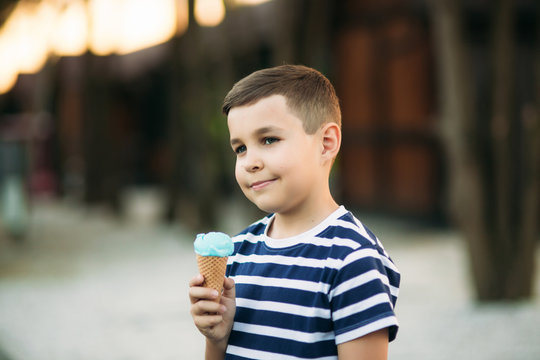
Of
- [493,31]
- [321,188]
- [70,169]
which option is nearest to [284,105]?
[321,188]

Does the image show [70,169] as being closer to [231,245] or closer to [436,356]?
[436,356]

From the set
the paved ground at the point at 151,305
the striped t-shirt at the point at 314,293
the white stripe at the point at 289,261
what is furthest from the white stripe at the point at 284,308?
the paved ground at the point at 151,305

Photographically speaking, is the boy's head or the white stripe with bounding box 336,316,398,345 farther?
the boy's head

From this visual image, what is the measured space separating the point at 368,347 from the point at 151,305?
4432mm

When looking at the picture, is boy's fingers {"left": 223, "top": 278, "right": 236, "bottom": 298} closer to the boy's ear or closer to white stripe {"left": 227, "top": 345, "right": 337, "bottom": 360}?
white stripe {"left": 227, "top": 345, "right": 337, "bottom": 360}

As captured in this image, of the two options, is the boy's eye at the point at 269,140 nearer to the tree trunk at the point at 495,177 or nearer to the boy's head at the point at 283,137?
the boy's head at the point at 283,137

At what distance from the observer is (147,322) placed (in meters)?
5.04

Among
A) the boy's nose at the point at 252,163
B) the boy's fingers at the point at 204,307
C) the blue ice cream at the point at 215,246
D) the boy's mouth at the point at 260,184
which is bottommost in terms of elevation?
the boy's fingers at the point at 204,307

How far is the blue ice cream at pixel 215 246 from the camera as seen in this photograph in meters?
1.59

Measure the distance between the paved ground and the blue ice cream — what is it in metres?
2.73

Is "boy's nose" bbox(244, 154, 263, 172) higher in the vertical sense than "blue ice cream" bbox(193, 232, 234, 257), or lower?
higher

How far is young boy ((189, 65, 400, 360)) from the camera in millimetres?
1458

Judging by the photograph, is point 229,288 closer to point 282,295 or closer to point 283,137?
point 282,295

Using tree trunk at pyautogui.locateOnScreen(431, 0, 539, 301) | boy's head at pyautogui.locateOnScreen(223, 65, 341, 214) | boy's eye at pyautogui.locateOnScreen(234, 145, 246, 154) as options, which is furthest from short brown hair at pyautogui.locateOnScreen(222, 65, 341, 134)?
tree trunk at pyautogui.locateOnScreen(431, 0, 539, 301)
